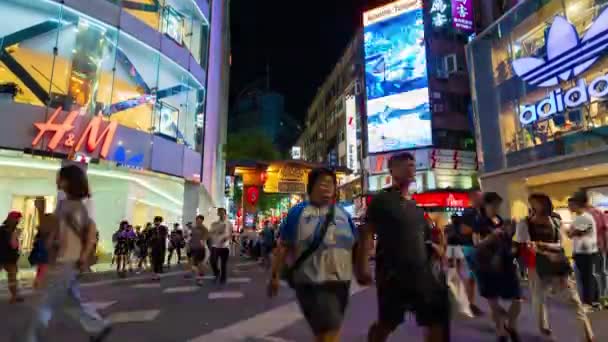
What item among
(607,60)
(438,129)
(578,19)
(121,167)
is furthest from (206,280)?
(438,129)

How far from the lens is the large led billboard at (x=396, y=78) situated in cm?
3209

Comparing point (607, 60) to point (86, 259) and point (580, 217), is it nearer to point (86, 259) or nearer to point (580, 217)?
point (580, 217)

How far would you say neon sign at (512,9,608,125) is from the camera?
1297 cm

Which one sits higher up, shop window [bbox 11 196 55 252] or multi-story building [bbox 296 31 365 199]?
multi-story building [bbox 296 31 365 199]

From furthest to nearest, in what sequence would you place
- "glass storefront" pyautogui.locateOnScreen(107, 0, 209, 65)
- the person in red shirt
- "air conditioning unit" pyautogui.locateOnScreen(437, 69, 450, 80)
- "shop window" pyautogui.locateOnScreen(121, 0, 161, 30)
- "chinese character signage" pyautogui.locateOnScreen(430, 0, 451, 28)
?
"chinese character signage" pyautogui.locateOnScreen(430, 0, 451, 28)
"air conditioning unit" pyautogui.locateOnScreen(437, 69, 450, 80)
"glass storefront" pyautogui.locateOnScreen(107, 0, 209, 65)
"shop window" pyautogui.locateOnScreen(121, 0, 161, 30)
the person in red shirt

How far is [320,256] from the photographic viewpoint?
2938mm

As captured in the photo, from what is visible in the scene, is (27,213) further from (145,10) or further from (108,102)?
(145,10)

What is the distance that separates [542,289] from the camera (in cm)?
470

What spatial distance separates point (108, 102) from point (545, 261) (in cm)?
1601

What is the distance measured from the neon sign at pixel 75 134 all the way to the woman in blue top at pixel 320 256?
42.4ft

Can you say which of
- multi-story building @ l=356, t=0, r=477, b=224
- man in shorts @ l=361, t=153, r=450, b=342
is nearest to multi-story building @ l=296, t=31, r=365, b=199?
multi-story building @ l=356, t=0, r=477, b=224

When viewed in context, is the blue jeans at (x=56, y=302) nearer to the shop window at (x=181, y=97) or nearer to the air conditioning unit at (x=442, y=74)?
the shop window at (x=181, y=97)

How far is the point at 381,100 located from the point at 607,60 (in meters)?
21.7

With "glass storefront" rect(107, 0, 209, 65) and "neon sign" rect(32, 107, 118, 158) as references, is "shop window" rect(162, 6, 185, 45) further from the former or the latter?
"neon sign" rect(32, 107, 118, 158)
